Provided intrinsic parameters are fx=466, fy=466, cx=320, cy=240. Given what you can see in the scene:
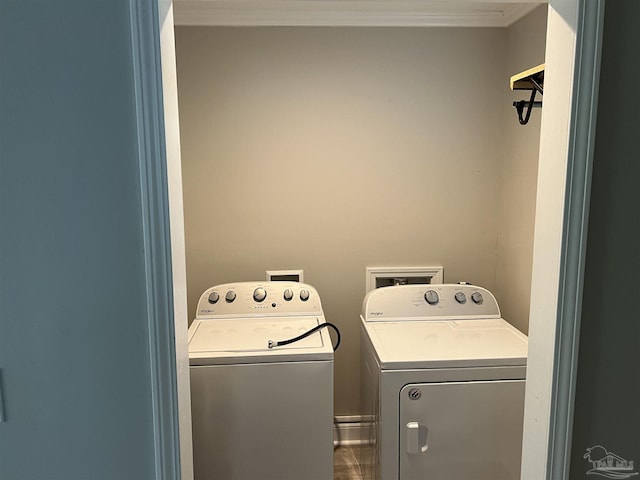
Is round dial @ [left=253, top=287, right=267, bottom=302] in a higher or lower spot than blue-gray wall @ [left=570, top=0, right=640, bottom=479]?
lower

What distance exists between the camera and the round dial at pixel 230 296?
7.06 feet

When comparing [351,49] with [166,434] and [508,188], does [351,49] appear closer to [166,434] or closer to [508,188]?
[508,188]

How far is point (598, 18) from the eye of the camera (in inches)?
34.9

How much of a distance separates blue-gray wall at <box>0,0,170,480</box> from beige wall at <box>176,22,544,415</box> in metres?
1.45

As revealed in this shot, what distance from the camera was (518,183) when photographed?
7.30 ft

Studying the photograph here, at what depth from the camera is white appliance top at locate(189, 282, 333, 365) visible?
1697 mm

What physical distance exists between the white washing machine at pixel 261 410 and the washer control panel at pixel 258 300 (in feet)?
1.14

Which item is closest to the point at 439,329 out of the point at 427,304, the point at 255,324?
the point at 427,304

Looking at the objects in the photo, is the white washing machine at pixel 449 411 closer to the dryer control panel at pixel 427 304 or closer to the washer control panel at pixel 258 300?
the dryer control panel at pixel 427 304

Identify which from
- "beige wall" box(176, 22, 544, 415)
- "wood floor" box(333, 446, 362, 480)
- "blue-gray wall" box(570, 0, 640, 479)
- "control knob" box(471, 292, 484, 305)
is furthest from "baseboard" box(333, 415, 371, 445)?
"blue-gray wall" box(570, 0, 640, 479)

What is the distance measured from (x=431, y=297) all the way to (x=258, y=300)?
807 mm

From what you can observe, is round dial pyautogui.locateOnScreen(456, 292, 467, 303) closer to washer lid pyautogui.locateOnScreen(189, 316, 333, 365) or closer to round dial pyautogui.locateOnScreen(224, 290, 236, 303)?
washer lid pyautogui.locateOnScreen(189, 316, 333, 365)

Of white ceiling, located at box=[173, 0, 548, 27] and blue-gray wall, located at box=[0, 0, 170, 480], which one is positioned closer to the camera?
blue-gray wall, located at box=[0, 0, 170, 480]

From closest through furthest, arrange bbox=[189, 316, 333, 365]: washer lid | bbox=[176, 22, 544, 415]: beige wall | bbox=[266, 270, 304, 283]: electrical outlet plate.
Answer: bbox=[189, 316, 333, 365]: washer lid
bbox=[176, 22, 544, 415]: beige wall
bbox=[266, 270, 304, 283]: electrical outlet plate
